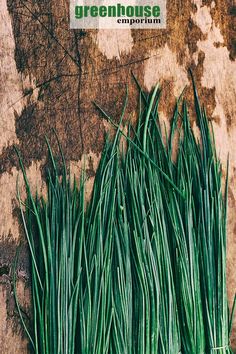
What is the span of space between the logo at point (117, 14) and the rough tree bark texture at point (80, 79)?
20 mm

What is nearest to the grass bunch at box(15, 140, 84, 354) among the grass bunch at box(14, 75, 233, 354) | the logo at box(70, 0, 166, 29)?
the grass bunch at box(14, 75, 233, 354)

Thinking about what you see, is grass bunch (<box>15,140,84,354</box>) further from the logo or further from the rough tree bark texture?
Answer: the logo

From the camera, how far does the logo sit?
1.58 metres

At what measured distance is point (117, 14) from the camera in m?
1.59

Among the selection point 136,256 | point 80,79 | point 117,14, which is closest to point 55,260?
point 136,256

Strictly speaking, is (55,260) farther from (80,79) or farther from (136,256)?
(80,79)

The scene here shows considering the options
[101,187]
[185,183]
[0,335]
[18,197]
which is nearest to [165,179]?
[185,183]

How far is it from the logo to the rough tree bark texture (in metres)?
0.02

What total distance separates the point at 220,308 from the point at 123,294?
0.86 feet

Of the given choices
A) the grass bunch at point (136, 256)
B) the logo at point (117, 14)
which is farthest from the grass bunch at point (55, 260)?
the logo at point (117, 14)

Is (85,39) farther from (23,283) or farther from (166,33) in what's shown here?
(23,283)

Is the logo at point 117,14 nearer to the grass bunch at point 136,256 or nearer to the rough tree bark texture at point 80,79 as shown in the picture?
the rough tree bark texture at point 80,79

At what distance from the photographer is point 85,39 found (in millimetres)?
1576

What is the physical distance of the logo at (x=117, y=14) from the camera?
5.17 ft
